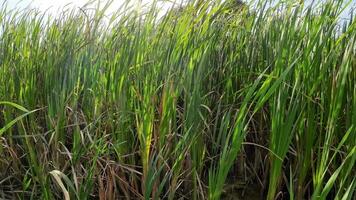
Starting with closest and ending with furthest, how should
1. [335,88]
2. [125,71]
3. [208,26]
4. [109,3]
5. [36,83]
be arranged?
[335,88]
[125,71]
[208,26]
[36,83]
[109,3]

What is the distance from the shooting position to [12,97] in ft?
5.64

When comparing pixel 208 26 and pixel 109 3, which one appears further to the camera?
pixel 109 3

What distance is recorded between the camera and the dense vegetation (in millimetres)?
1224

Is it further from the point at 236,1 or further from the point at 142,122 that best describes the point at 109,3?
the point at 142,122

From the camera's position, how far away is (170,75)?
1347 millimetres

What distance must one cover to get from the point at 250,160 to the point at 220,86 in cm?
27

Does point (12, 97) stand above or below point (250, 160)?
above

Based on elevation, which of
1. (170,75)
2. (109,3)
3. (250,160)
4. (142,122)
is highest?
(109,3)

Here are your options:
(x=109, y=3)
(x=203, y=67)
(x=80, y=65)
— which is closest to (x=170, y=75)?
(x=203, y=67)

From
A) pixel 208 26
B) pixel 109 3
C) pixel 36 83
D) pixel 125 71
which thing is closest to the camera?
pixel 125 71

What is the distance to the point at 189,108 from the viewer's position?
125 centimetres

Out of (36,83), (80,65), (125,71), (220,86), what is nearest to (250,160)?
(220,86)

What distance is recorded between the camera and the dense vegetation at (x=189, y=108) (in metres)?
1.22

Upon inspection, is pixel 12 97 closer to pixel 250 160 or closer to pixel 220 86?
pixel 220 86
